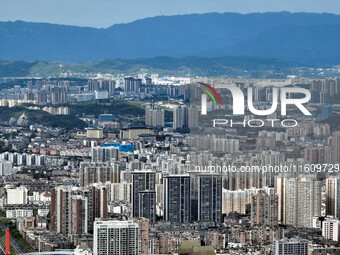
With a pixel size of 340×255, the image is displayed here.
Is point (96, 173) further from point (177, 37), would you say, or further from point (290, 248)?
point (177, 37)

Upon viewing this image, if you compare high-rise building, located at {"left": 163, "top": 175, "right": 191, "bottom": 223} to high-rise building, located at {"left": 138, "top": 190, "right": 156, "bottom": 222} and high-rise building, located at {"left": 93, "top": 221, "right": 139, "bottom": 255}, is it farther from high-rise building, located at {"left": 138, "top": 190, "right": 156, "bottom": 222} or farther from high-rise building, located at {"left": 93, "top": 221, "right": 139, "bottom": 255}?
high-rise building, located at {"left": 93, "top": 221, "right": 139, "bottom": 255}

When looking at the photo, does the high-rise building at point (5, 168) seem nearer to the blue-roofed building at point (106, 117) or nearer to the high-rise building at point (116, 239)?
the high-rise building at point (116, 239)

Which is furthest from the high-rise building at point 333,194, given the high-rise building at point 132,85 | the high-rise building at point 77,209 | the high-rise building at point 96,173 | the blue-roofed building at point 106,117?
the high-rise building at point 132,85

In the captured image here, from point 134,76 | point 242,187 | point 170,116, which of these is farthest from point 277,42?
point 242,187

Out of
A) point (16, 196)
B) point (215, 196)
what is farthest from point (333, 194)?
point (16, 196)

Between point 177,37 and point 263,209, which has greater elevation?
point 177,37

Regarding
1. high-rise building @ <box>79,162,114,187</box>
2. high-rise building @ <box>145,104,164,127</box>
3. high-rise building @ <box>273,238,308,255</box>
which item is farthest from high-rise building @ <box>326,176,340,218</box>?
high-rise building @ <box>145,104,164,127</box>
